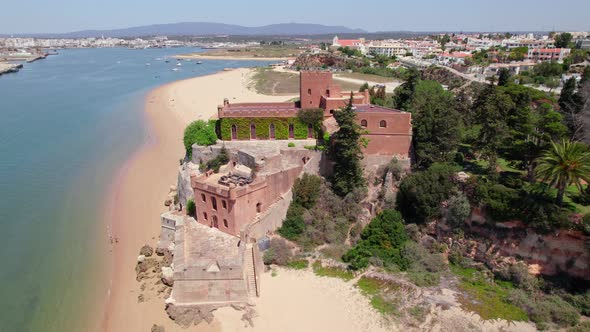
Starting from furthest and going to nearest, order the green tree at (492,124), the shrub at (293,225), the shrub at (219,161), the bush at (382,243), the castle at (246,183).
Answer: the shrub at (219,161) < the green tree at (492,124) < the shrub at (293,225) < the bush at (382,243) < the castle at (246,183)

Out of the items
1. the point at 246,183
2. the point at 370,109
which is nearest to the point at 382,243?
the point at 246,183

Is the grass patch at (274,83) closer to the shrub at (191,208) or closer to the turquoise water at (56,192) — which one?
the turquoise water at (56,192)

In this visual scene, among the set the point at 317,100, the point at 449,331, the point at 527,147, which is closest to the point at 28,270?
the point at 317,100

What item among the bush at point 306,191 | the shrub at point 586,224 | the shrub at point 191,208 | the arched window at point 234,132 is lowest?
the shrub at point 191,208

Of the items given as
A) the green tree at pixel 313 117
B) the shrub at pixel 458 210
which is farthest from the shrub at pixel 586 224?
the green tree at pixel 313 117

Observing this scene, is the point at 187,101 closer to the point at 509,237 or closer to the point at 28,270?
the point at 28,270

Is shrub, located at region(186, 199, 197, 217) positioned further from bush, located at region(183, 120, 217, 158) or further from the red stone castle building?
the red stone castle building
